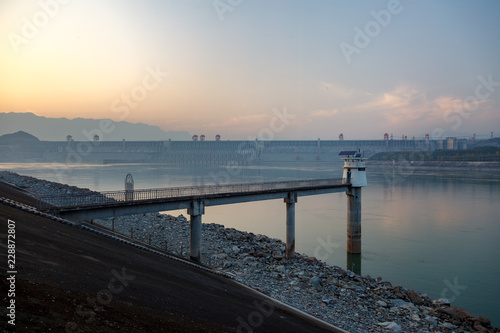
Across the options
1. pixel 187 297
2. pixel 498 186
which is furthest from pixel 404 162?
pixel 187 297

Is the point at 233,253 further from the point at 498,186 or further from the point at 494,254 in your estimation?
the point at 498,186

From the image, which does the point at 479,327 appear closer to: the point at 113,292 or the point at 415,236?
the point at 113,292

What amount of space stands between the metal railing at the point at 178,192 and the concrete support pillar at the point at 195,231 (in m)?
0.81

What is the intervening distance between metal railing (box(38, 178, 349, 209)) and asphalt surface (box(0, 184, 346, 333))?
3.32 metres

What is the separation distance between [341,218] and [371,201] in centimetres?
A: 1735

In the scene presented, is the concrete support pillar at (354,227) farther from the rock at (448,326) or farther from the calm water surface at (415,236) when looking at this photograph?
the rock at (448,326)

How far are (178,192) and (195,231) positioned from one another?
2514 millimetres

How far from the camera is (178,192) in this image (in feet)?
70.1

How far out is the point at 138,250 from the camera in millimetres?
16328

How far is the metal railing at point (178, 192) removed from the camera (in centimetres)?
1873

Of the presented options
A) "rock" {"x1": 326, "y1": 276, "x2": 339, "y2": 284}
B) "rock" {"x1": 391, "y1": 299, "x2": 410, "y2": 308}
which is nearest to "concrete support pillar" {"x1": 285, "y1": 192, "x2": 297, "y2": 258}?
"rock" {"x1": 326, "y1": 276, "x2": 339, "y2": 284}

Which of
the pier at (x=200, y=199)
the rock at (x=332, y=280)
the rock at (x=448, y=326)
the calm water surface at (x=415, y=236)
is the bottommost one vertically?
the calm water surface at (x=415, y=236)

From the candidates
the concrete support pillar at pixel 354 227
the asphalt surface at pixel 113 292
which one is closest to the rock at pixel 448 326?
the asphalt surface at pixel 113 292

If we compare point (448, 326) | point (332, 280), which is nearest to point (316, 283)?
point (332, 280)
